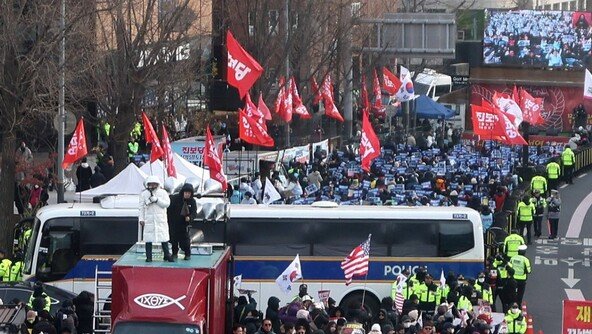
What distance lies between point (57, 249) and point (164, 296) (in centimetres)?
856

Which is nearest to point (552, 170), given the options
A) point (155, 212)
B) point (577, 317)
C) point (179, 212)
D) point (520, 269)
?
point (520, 269)

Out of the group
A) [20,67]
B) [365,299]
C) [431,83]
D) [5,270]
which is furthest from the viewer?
[431,83]

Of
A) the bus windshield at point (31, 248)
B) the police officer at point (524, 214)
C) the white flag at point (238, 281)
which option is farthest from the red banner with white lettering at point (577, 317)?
the police officer at point (524, 214)

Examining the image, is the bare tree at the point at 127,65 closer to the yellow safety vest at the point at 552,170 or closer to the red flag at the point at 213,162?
the red flag at the point at 213,162

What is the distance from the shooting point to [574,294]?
3009 centimetres

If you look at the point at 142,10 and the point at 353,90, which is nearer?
the point at 142,10

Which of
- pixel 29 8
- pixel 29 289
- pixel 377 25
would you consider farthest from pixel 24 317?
pixel 377 25

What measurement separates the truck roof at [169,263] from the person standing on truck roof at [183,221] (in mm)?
200

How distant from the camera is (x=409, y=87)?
51.8 m

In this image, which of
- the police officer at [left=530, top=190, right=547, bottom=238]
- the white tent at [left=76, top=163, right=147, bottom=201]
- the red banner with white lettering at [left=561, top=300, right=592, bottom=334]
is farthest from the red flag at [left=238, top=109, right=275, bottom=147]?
the red banner with white lettering at [left=561, top=300, right=592, bottom=334]

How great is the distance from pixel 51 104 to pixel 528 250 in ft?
38.7

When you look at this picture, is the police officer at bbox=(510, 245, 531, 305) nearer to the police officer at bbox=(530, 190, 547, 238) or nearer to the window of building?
the police officer at bbox=(530, 190, 547, 238)

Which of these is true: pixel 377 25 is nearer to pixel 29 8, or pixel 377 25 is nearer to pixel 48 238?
pixel 29 8

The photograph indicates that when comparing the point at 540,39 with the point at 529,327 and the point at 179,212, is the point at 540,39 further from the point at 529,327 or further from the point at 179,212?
the point at 179,212
